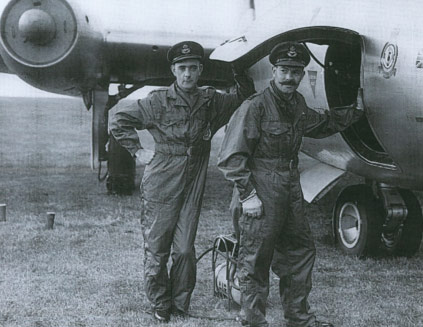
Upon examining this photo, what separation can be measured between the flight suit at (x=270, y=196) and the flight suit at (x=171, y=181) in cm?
45

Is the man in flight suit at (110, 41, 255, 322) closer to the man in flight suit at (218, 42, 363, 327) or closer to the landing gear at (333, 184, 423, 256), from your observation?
the man in flight suit at (218, 42, 363, 327)

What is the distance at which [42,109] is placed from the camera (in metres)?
30.5

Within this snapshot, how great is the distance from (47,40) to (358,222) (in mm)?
4091

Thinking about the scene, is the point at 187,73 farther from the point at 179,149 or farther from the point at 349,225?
the point at 349,225

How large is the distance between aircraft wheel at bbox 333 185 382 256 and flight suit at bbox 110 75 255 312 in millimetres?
2041

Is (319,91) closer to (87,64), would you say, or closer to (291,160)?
(291,160)

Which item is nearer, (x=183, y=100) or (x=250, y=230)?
(x=250, y=230)

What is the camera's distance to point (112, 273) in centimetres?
502

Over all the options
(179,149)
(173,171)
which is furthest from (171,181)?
(179,149)

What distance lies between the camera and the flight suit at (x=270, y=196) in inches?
140

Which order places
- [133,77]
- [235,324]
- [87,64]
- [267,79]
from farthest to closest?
1. [133,77]
2. [87,64]
3. [267,79]
4. [235,324]

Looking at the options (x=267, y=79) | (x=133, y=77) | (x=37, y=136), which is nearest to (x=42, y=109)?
(x=37, y=136)

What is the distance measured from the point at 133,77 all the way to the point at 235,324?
5.65m

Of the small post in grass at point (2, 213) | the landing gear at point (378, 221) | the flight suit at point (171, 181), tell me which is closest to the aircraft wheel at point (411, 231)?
the landing gear at point (378, 221)
